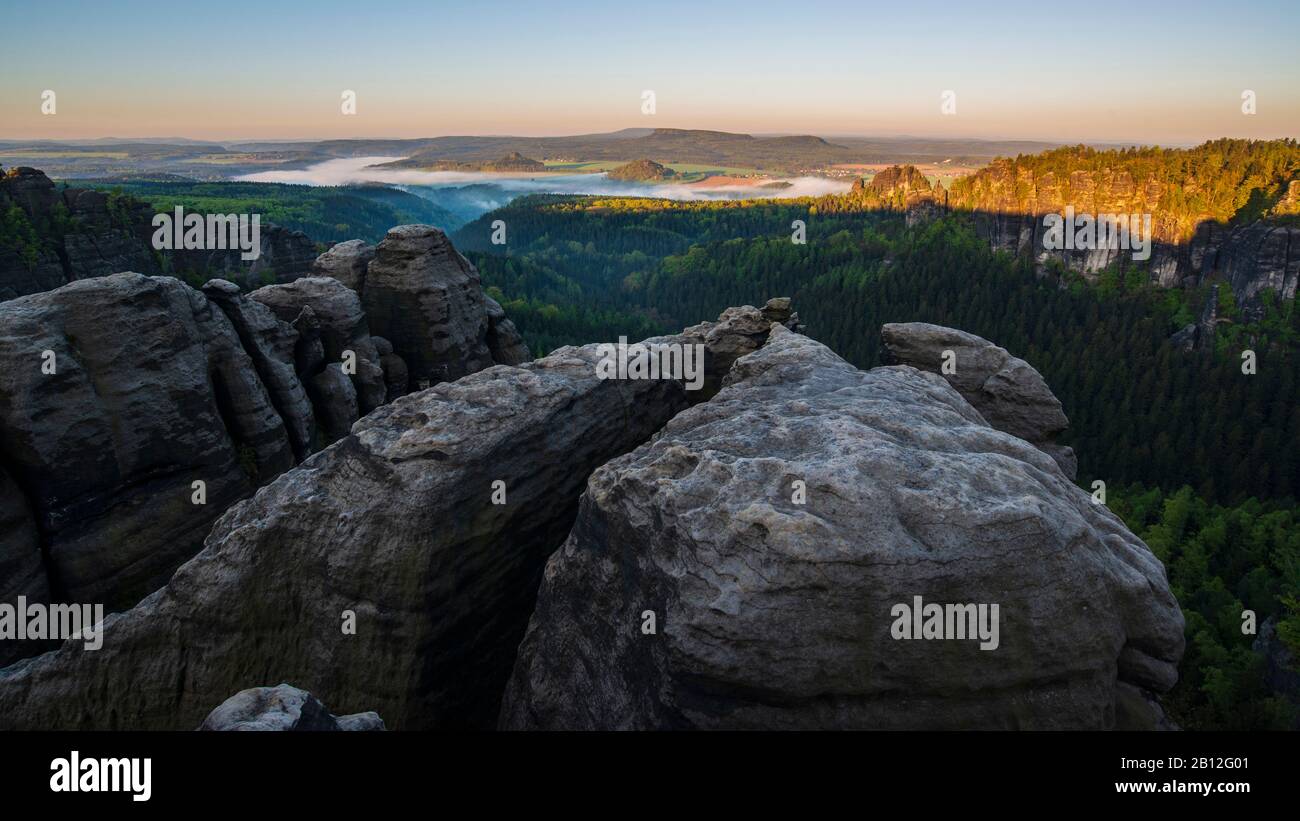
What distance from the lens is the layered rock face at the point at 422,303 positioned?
41.1 m

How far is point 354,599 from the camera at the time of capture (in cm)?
1606

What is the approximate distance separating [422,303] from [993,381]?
100.0ft

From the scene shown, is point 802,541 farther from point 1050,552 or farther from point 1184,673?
point 1184,673

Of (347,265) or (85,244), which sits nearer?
(347,265)

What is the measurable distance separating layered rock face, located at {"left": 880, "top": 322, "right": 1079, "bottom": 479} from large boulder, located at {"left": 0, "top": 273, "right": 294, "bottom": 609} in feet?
88.7

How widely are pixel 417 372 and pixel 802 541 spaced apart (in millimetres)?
Result: 34996

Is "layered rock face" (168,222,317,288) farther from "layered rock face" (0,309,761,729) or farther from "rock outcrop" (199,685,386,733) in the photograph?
"rock outcrop" (199,685,386,733)

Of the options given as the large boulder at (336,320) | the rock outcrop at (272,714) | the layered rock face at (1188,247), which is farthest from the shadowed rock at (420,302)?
A: the layered rock face at (1188,247)

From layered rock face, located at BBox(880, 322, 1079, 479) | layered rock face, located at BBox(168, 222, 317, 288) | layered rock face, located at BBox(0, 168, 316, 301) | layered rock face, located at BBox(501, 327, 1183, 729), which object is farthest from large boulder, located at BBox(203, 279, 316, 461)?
layered rock face, located at BBox(168, 222, 317, 288)

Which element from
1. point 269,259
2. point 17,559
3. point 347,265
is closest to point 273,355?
point 17,559

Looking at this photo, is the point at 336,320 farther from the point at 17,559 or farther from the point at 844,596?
the point at 844,596

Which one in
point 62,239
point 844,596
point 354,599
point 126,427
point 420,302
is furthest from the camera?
point 62,239

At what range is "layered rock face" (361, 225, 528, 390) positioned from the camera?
1619 inches

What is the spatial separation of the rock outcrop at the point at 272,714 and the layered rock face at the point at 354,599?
17.2ft
